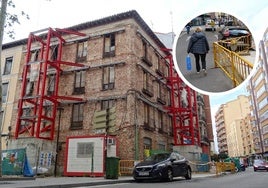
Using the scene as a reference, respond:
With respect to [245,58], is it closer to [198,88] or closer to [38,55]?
[198,88]

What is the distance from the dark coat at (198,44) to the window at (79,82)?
18.1 m

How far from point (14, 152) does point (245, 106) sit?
90.5 m

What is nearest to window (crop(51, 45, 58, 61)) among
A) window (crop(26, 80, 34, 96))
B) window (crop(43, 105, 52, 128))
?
window (crop(26, 80, 34, 96))

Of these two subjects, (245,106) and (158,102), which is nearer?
(158,102)

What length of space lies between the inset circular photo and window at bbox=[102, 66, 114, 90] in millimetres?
16224

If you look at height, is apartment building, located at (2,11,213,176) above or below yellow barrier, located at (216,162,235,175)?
above

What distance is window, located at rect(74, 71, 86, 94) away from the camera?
22831mm

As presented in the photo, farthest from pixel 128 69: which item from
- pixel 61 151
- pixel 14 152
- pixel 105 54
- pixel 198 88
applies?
pixel 198 88

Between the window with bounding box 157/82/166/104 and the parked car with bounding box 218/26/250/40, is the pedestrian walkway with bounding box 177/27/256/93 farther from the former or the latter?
the window with bounding box 157/82/166/104

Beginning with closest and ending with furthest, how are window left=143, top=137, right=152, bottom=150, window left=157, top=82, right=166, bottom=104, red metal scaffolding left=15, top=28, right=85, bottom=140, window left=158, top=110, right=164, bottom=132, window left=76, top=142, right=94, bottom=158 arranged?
window left=76, top=142, right=94, bottom=158 → window left=143, top=137, right=152, bottom=150 → red metal scaffolding left=15, top=28, right=85, bottom=140 → window left=158, top=110, right=164, bottom=132 → window left=157, top=82, right=166, bottom=104

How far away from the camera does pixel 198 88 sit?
549 cm

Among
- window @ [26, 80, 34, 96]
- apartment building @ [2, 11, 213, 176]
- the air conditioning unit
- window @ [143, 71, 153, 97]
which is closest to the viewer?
the air conditioning unit

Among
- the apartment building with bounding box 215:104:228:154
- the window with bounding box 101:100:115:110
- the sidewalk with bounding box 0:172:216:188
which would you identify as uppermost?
the apartment building with bounding box 215:104:228:154

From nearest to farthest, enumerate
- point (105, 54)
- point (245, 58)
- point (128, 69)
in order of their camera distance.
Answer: point (245, 58) < point (128, 69) < point (105, 54)
